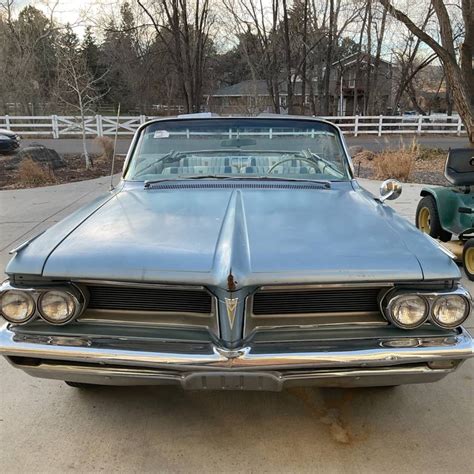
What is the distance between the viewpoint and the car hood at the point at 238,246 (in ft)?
6.29

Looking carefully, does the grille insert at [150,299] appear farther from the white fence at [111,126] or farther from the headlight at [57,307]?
the white fence at [111,126]

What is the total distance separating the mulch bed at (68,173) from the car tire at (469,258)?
9.06 metres

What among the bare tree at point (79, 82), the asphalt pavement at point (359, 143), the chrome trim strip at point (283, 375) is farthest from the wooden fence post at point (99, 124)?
the chrome trim strip at point (283, 375)

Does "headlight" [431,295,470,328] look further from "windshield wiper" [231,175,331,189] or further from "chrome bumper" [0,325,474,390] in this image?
"windshield wiper" [231,175,331,189]

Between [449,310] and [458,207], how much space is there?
322 centimetres

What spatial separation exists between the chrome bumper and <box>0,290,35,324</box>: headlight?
0.23ft

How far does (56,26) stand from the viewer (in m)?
26.5

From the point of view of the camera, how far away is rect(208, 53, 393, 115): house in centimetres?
3073

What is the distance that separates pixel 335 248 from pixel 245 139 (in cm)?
174

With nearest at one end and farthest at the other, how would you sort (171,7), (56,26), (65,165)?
1. (65,165)
2. (171,7)
3. (56,26)

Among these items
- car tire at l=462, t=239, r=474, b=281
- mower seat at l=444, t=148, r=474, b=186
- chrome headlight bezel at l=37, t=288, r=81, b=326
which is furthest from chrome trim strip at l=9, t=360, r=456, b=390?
mower seat at l=444, t=148, r=474, b=186

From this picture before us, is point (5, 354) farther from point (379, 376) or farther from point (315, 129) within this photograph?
→ point (315, 129)

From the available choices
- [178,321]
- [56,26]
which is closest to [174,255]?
[178,321]

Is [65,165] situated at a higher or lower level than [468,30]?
lower
